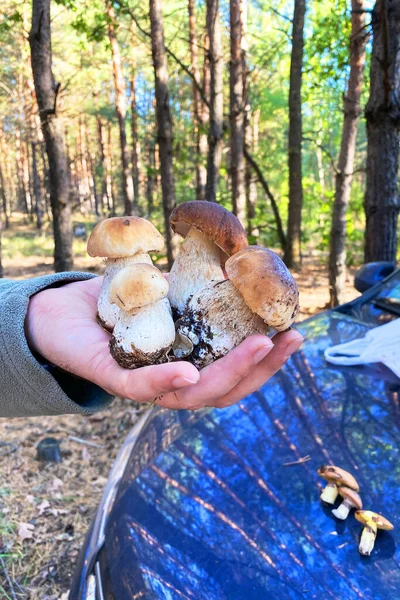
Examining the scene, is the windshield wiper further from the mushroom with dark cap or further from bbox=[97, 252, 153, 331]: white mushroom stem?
bbox=[97, 252, 153, 331]: white mushroom stem

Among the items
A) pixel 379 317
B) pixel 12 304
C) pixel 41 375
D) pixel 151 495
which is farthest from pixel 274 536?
pixel 379 317

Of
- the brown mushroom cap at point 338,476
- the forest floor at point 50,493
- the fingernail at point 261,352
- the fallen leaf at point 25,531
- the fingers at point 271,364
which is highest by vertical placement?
the fingernail at point 261,352

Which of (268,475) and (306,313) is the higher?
(268,475)

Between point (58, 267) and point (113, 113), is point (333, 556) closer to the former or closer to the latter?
point (58, 267)

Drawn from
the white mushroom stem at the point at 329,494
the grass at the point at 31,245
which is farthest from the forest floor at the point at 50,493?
the grass at the point at 31,245

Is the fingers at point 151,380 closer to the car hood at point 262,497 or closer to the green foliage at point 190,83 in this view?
the car hood at point 262,497

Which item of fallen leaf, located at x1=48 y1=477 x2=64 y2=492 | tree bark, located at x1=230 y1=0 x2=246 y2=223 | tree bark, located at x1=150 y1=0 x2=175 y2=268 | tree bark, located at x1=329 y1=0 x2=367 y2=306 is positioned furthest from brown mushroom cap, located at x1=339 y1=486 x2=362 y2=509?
tree bark, located at x1=230 y1=0 x2=246 y2=223
